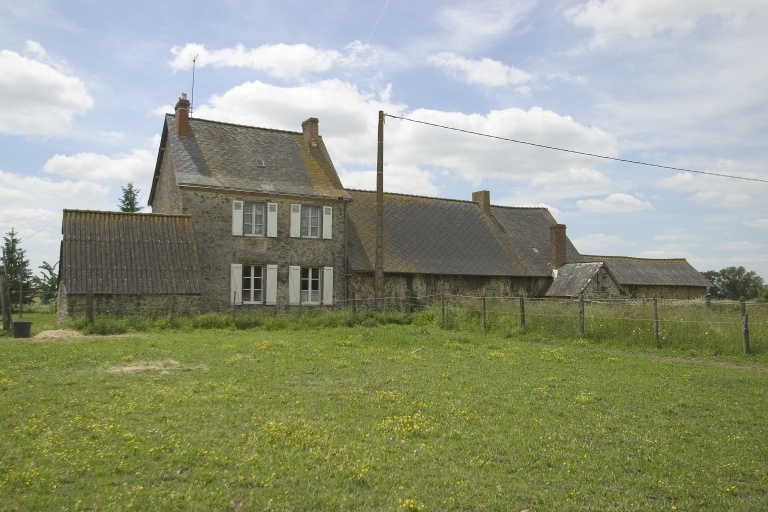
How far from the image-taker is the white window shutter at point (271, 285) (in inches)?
1005

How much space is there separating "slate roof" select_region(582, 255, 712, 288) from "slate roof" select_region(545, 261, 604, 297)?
259 inches

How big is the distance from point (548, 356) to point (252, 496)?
10.0 metres

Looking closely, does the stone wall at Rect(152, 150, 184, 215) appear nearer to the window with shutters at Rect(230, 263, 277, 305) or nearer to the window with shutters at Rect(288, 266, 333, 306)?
the window with shutters at Rect(230, 263, 277, 305)

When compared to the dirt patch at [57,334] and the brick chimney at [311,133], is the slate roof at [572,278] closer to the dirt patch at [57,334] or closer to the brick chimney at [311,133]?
the brick chimney at [311,133]

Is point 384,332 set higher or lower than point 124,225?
lower

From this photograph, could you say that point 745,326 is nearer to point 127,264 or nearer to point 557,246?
point 127,264

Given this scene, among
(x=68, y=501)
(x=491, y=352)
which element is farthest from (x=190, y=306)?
(x=68, y=501)

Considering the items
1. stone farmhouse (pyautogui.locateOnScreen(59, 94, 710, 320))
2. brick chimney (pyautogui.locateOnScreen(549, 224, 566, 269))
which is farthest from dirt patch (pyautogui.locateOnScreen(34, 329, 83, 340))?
brick chimney (pyautogui.locateOnScreen(549, 224, 566, 269))

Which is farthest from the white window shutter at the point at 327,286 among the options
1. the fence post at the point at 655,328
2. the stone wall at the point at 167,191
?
the fence post at the point at 655,328

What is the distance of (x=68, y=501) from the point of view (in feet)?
16.8

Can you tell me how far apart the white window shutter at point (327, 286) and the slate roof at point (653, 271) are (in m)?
18.8

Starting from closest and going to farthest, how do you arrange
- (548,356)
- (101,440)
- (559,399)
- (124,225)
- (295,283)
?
(101,440) → (559,399) → (548,356) → (124,225) → (295,283)

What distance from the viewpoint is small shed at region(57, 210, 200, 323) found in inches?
829

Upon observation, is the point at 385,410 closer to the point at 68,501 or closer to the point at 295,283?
the point at 68,501
